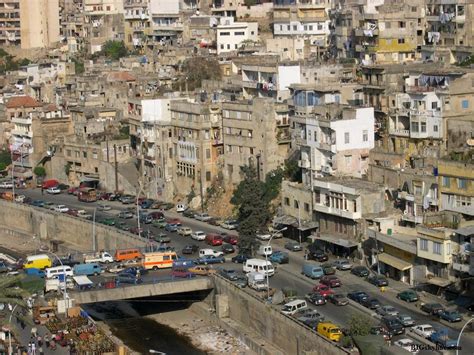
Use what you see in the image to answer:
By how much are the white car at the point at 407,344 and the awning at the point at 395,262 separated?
9.42 m

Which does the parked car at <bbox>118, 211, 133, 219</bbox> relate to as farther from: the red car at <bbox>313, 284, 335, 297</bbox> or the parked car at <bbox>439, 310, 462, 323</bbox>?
the parked car at <bbox>439, 310, 462, 323</bbox>

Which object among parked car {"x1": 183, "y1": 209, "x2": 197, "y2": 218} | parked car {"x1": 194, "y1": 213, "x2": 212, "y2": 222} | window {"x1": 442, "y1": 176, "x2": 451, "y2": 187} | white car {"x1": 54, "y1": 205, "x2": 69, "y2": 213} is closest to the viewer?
window {"x1": 442, "y1": 176, "x2": 451, "y2": 187}

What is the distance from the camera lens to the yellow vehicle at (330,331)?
56938 mm

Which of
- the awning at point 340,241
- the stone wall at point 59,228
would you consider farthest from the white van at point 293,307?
the stone wall at point 59,228

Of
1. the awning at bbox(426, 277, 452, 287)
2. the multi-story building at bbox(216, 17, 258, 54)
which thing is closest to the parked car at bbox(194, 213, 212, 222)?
the awning at bbox(426, 277, 452, 287)

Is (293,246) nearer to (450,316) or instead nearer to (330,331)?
(450,316)

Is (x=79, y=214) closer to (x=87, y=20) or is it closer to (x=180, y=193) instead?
(x=180, y=193)

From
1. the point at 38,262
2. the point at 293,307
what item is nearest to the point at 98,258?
the point at 38,262

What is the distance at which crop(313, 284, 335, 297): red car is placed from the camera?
63062 mm

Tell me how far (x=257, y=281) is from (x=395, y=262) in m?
6.43

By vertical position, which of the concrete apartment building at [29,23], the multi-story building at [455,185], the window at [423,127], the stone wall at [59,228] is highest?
the concrete apartment building at [29,23]

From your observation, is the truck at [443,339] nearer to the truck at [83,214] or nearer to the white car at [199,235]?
the white car at [199,235]

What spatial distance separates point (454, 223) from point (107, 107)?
4702 centimetres

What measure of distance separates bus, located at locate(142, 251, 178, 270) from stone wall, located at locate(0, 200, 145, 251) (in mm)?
5663
